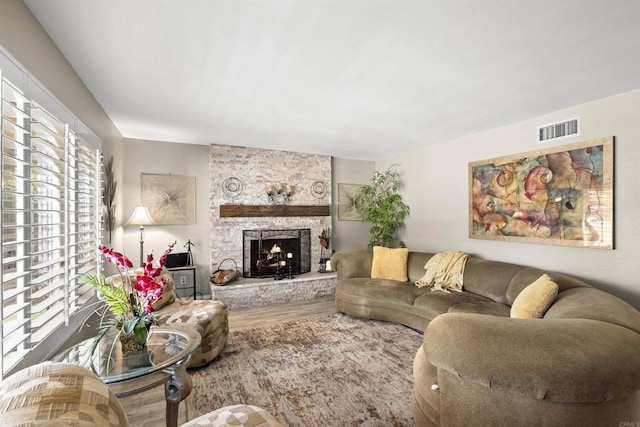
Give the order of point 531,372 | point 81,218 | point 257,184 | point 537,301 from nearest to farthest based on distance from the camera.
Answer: point 531,372 → point 537,301 → point 81,218 → point 257,184

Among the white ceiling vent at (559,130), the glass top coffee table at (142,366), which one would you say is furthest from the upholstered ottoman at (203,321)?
the white ceiling vent at (559,130)

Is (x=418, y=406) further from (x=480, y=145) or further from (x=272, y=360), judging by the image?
(x=480, y=145)

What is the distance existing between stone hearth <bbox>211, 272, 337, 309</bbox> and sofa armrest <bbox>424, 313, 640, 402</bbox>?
344cm

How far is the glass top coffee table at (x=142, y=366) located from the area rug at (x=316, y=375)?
576 millimetres

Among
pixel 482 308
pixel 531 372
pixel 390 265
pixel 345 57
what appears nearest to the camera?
pixel 531 372

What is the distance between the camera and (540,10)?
1.60 m

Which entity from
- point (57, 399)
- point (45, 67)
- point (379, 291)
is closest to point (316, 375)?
point (379, 291)

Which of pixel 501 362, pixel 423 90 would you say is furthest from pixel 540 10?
pixel 501 362

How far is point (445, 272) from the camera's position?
387 cm

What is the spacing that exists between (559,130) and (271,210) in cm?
398

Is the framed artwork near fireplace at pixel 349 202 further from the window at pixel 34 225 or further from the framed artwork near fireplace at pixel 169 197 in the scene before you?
the window at pixel 34 225

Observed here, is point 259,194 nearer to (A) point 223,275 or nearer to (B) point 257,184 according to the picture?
(B) point 257,184

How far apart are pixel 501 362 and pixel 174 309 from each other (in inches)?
108

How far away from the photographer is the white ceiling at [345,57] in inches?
63.6
